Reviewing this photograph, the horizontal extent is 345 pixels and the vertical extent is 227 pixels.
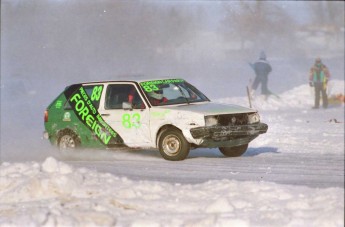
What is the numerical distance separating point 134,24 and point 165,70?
13.7 feet

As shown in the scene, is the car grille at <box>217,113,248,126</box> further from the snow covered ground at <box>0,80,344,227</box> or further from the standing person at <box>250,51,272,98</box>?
the standing person at <box>250,51,272,98</box>

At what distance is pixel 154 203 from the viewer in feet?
25.4

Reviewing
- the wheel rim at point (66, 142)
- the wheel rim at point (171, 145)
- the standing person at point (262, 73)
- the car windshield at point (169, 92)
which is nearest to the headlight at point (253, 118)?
the car windshield at point (169, 92)

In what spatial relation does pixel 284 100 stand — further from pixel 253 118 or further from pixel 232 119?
pixel 232 119

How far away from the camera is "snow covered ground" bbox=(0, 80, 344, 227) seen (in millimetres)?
7031

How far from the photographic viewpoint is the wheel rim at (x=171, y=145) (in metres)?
11.5

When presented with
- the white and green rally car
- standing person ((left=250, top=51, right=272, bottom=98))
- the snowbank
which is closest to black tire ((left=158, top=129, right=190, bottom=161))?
the white and green rally car

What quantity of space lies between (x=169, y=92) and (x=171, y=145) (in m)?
1.02

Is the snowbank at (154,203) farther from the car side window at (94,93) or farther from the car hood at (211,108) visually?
the car side window at (94,93)

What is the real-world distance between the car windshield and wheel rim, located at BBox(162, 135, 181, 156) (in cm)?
65

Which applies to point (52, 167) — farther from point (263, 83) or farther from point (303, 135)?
point (263, 83)

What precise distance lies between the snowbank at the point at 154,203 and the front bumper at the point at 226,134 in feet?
7.85

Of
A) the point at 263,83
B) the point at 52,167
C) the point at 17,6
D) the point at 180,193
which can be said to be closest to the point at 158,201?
the point at 180,193

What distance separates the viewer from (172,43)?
5566cm
